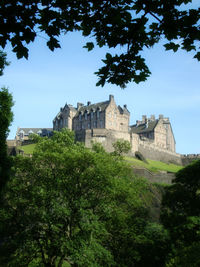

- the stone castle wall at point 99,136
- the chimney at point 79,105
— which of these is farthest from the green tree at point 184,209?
the chimney at point 79,105

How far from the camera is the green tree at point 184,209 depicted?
805 inches

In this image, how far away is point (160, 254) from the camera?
22.0 meters

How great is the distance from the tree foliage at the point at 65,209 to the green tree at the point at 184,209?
2473mm

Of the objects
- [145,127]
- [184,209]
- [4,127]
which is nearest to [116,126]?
[145,127]

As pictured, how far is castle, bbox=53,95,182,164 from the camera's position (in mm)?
75419

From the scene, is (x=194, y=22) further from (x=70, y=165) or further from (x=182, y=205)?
(x=182, y=205)

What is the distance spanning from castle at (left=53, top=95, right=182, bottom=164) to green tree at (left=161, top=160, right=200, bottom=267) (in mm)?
42432

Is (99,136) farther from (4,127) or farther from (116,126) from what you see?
(4,127)

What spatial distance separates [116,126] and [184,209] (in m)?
61.4

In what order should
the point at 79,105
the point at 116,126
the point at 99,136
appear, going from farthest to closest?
1. the point at 79,105
2. the point at 116,126
3. the point at 99,136

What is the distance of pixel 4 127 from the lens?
20.6 m

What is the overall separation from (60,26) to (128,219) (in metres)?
17.8

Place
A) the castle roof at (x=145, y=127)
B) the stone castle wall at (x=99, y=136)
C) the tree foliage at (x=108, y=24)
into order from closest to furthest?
the tree foliage at (x=108, y=24), the stone castle wall at (x=99, y=136), the castle roof at (x=145, y=127)

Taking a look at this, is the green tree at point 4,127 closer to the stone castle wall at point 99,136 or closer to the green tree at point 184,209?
the green tree at point 184,209
